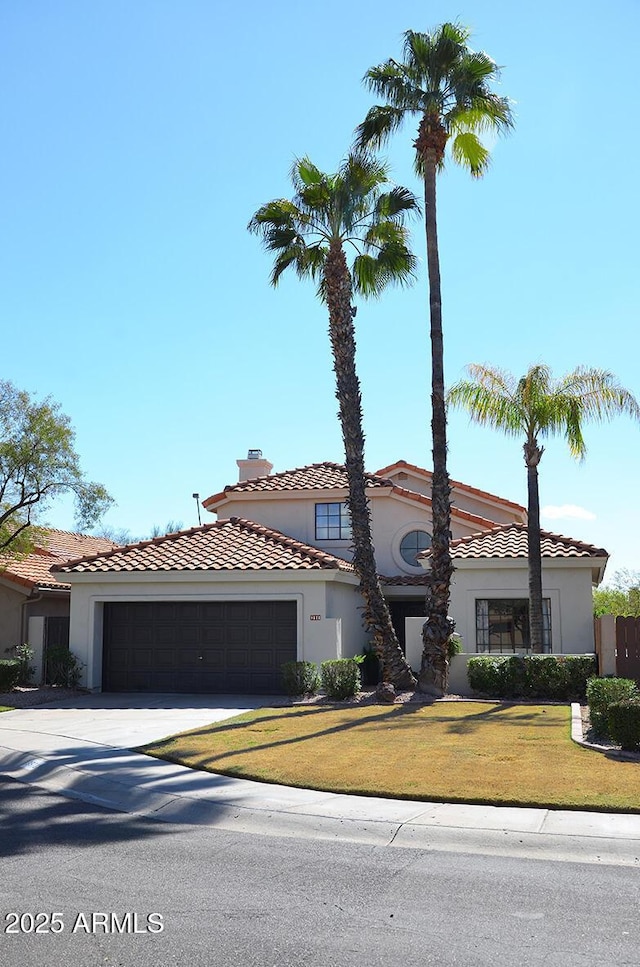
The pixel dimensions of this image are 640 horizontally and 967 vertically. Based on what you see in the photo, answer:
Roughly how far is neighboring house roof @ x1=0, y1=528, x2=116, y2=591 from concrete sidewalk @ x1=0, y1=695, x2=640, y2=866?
1079 centimetres

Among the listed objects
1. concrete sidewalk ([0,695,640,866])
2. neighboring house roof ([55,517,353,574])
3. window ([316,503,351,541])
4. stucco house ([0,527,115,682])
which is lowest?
concrete sidewalk ([0,695,640,866])

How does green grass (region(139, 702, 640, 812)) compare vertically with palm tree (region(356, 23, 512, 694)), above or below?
below

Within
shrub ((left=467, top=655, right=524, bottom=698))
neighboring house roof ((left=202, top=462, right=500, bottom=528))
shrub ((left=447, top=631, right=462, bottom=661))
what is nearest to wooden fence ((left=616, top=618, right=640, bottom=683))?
shrub ((left=467, top=655, right=524, bottom=698))

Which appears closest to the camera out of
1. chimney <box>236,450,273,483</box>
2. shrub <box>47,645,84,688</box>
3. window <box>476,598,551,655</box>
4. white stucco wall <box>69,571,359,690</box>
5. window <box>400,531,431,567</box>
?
white stucco wall <box>69,571,359,690</box>

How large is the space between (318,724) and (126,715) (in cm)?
449

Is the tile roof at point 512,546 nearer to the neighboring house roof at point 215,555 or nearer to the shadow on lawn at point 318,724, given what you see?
the neighboring house roof at point 215,555

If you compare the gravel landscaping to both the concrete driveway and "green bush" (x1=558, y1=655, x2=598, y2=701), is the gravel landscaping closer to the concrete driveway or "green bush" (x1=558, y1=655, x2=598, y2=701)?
the concrete driveway

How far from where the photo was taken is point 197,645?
2217cm

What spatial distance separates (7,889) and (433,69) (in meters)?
18.9

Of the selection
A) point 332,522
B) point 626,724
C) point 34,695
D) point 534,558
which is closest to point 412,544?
point 332,522

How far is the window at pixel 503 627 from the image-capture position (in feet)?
76.3

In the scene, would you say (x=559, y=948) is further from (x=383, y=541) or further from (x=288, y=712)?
(x=383, y=541)

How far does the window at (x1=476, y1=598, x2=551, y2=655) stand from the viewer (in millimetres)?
23266

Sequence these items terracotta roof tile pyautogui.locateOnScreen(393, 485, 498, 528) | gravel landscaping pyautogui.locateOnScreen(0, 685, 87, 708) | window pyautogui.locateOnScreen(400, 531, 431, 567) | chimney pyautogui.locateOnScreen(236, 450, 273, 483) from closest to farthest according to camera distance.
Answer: gravel landscaping pyautogui.locateOnScreen(0, 685, 87, 708), terracotta roof tile pyautogui.locateOnScreen(393, 485, 498, 528), window pyautogui.locateOnScreen(400, 531, 431, 567), chimney pyautogui.locateOnScreen(236, 450, 273, 483)
